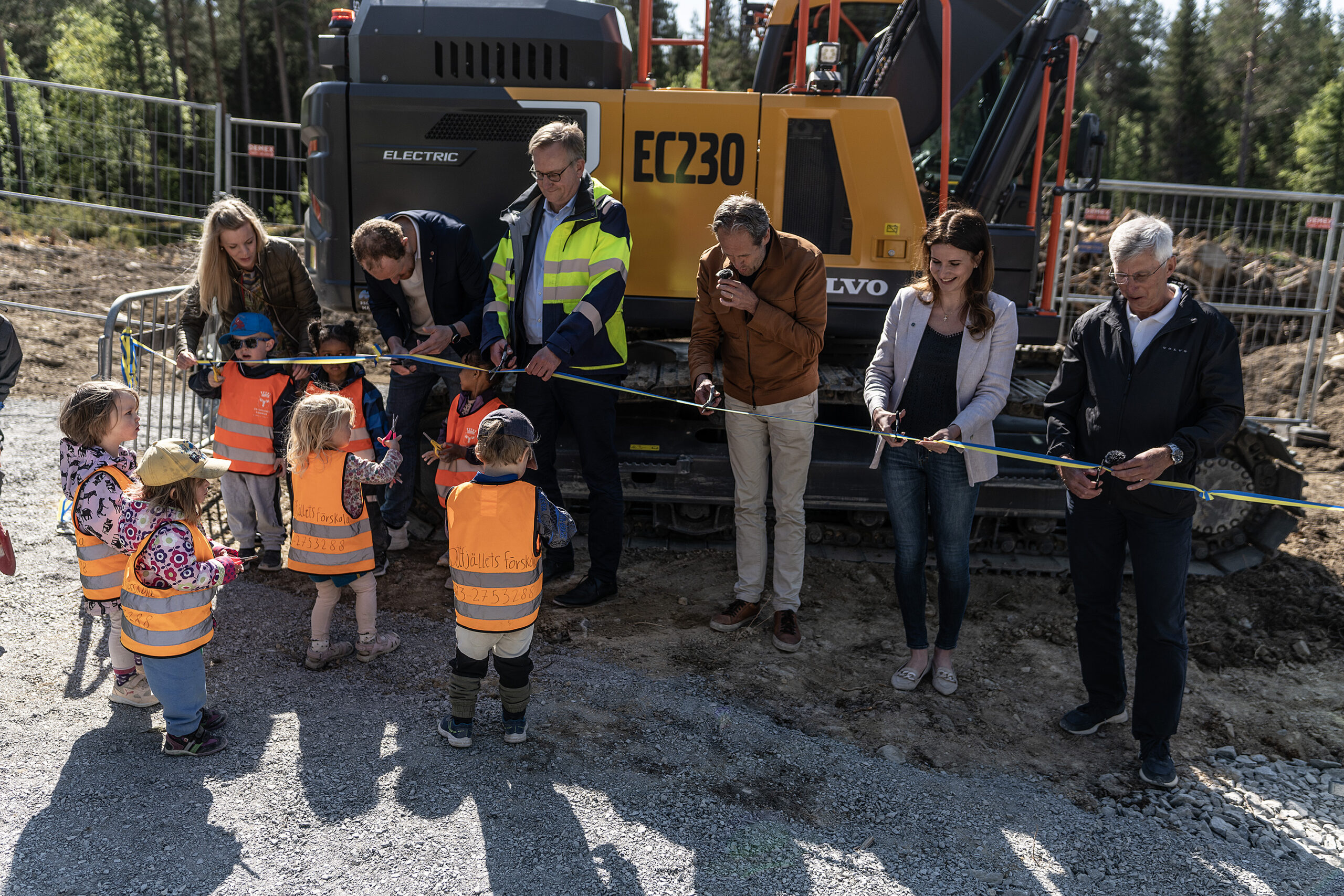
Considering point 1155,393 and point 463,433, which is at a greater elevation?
point 1155,393

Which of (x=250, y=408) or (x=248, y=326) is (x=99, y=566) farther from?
(x=248, y=326)

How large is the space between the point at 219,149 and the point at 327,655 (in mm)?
7114

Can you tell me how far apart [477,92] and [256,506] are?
2427mm

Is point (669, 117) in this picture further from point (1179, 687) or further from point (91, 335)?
point (91, 335)

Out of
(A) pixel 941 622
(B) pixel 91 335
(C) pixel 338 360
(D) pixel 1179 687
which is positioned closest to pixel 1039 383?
(A) pixel 941 622

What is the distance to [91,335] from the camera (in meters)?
9.91

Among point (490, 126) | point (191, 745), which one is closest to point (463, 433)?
point (490, 126)

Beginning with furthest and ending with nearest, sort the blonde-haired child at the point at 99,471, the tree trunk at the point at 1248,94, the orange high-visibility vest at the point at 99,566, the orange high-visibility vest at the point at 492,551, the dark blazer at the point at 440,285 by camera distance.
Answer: the tree trunk at the point at 1248,94 → the dark blazer at the point at 440,285 → the orange high-visibility vest at the point at 99,566 → the blonde-haired child at the point at 99,471 → the orange high-visibility vest at the point at 492,551

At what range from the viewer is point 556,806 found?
322 cm

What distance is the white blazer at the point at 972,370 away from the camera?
3830mm

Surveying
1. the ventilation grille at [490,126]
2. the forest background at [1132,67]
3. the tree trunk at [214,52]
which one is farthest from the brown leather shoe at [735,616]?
the tree trunk at [214,52]

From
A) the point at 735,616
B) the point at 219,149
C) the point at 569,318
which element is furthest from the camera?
the point at 219,149

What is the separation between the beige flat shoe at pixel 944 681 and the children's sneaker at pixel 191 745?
289 cm

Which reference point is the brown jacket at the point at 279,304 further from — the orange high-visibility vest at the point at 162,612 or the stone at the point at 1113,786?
the stone at the point at 1113,786
